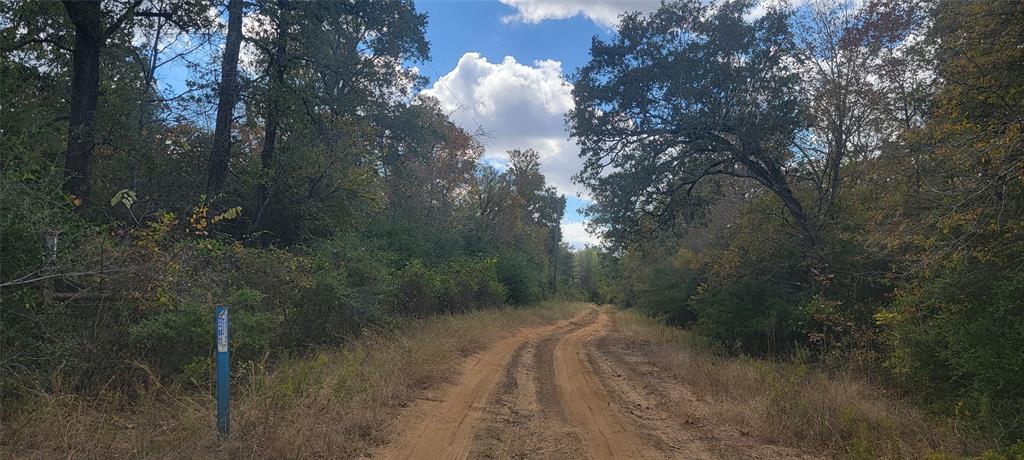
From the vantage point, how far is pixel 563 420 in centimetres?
723

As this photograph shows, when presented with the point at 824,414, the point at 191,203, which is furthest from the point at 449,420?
the point at 191,203

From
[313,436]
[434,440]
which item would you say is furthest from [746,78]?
[313,436]

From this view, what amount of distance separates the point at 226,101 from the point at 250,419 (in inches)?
463

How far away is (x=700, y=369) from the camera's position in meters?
10.8

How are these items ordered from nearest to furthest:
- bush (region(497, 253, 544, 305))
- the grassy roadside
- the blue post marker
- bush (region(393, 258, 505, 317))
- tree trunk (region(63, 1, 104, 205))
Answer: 1. the grassy roadside
2. the blue post marker
3. tree trunk (region(63, 1, 104, 205))
4. bush (region(393, 258, 505, 317))
5. bush (region(497, 253, 544, 305))

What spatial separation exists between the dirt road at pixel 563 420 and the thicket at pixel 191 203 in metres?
3.00

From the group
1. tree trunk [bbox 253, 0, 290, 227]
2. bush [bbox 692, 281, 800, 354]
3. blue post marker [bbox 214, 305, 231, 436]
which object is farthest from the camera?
tree trunk [bbox 253, 0, 290, 227]

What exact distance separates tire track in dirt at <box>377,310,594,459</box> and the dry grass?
11.2ft

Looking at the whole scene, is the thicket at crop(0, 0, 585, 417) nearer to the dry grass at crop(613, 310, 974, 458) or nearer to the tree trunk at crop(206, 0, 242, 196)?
the tree trunk at crop(206, 0, 242, 196)

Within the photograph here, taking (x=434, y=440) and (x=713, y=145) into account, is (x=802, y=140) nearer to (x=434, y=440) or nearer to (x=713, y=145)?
(x=713, y=145)

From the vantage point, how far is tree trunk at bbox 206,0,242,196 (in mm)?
14484

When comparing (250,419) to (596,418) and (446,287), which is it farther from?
(446,287)

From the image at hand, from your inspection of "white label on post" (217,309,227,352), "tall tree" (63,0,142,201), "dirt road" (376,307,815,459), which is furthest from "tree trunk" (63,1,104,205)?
"dirt road" (376,307,815,459)

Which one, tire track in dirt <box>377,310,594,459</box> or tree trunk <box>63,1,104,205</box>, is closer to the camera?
tire track in dirt <box>377,310,594,459</box>
